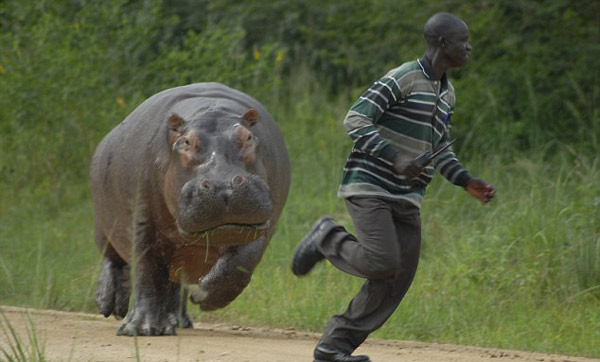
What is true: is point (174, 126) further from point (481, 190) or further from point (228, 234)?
point (481, 190)

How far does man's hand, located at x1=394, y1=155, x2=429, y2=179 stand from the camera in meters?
4.58

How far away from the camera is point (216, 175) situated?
567cm

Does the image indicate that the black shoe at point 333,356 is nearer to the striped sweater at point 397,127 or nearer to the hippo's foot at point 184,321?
the striped sweater at point 397,127

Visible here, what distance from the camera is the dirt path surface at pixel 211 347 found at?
5.17 metres

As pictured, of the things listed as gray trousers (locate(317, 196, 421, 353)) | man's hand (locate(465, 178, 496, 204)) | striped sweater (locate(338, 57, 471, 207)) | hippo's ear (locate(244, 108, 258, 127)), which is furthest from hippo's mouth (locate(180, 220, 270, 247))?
man's hand (locate(465, 178, 496, 204))

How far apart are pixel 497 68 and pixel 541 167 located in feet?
5.38

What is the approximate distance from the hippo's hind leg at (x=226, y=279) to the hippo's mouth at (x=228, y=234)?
0.65ft

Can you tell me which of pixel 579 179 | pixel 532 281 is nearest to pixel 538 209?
pixel 532 281

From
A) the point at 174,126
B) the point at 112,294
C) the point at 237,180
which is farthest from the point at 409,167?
the point at 112,294

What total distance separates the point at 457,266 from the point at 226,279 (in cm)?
261

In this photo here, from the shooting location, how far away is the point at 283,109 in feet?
42.6

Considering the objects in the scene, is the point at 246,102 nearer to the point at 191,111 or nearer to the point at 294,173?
Result: the point at 191,111

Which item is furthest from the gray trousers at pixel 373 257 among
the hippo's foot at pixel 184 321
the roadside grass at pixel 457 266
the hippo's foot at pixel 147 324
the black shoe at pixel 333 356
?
the hippo's foot at pixel 184 321

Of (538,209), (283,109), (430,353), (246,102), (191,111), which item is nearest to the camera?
(430,353)
